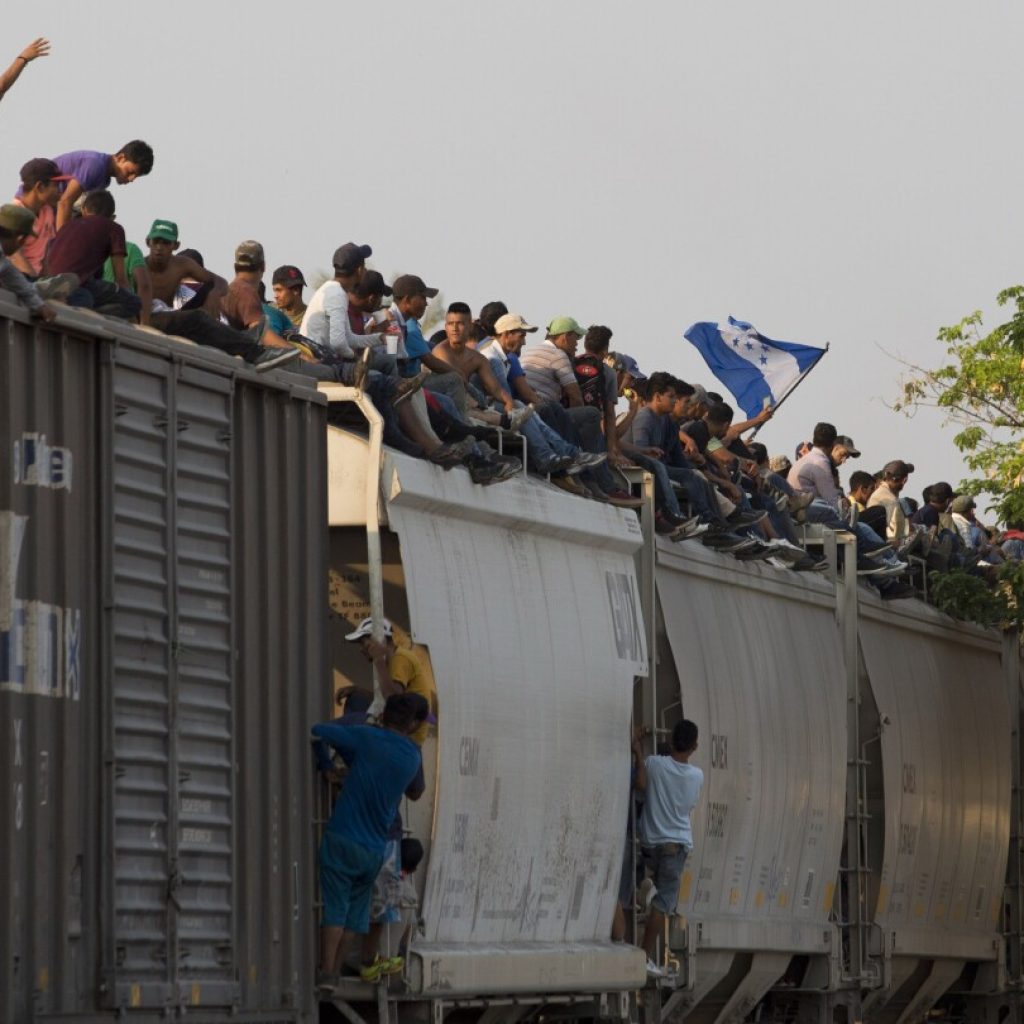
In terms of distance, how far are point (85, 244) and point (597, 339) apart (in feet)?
20.4

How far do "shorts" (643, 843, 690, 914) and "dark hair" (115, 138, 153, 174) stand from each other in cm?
495

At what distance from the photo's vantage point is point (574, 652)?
563 inches

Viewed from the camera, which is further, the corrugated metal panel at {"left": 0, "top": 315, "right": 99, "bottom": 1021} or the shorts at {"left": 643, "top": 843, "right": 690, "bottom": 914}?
the shorts at {"left": 643, "top": 843, "right": 690, "bottom": 914}

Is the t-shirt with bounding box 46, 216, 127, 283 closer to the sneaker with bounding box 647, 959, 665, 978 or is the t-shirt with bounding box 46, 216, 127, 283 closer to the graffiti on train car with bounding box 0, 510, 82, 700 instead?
the graffiti on train car with bounding box 0, 510, 82, 700

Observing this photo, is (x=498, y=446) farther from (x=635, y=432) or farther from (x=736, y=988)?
(x=736, y=988)

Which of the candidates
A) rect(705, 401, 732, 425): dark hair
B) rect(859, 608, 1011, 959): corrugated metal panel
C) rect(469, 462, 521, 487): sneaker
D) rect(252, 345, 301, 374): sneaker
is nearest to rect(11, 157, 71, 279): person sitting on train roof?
rect(252, 345, 301, 374): sneaker

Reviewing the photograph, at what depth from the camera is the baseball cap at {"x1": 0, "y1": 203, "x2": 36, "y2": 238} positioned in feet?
33.2

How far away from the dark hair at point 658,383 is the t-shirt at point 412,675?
15.7 ft

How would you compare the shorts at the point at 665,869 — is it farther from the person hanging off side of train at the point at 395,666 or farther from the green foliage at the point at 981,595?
the green foliage at the point at 981,595

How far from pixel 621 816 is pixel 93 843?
5.39 metres

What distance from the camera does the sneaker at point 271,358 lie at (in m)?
11.7

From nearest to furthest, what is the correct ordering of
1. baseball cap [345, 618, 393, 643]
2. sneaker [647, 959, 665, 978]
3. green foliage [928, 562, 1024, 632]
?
baseball cap [345, 618, 393, 643]
sneaker [647, 959, 665, 978]
green foliage [928, 562, 1024, 632]

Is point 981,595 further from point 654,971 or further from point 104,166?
point 104,166

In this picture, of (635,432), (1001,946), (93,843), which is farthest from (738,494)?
(93,843)
